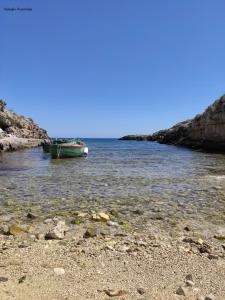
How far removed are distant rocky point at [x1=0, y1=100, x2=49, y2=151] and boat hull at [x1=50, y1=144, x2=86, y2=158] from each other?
1676 cm

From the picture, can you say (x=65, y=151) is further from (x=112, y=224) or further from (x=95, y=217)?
(x=112, y=224)

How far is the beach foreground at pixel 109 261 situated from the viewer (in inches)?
230

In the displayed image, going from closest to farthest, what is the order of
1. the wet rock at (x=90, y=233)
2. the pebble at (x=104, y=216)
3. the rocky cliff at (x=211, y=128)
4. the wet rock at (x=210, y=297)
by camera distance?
the wet rock at (x=210, y=297)
the wet rock at (x=90, y=233)
the pebble at (x=104, y=216)
the rocky cliff at (x=211, y=128)

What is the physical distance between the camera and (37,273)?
6504 mm

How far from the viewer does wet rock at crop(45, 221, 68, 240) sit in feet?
29.0

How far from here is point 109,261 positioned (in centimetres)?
725

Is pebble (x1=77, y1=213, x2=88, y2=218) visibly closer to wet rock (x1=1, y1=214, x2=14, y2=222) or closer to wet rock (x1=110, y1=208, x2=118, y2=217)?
wet rock (x1=110, y1=208, x2=118, y2=217)

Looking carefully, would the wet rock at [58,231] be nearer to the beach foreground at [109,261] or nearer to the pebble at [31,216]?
the beach foreground at [109,261]

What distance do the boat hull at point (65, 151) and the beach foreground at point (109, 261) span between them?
1224 inches

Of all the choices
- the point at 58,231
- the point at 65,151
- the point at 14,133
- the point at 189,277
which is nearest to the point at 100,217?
the point at 58,231

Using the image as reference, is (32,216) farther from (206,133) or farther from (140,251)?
(206,133)

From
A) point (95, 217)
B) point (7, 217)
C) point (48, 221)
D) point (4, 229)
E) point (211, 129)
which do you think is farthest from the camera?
point (211, 129)

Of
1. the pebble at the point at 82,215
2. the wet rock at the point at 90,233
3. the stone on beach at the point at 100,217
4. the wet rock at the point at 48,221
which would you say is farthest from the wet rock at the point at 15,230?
the stone on beach at the point at 100,217

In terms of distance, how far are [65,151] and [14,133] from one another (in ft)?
148
